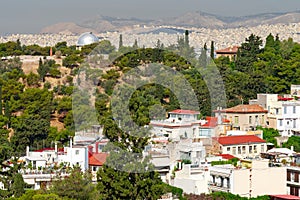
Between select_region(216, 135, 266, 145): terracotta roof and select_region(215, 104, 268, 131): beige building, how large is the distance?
2214mm

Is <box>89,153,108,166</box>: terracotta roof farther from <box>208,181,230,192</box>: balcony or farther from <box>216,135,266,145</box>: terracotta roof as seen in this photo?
<box>216,135,266,145</box>: terracotta roof

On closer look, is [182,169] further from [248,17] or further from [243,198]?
[248,17]

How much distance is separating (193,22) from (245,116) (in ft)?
117

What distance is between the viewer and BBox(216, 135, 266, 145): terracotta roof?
19.2m

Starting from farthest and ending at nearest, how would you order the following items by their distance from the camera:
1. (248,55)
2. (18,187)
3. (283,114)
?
(248,55) → (283,114) → (18,187)

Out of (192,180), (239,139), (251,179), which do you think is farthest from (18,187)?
(239,139)

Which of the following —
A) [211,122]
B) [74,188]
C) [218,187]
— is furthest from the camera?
[211,122]

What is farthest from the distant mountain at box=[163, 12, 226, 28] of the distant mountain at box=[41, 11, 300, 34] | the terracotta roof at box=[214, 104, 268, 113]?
the terracotta roof at box=[214, 104, 268, 113]

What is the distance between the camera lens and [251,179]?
15719 millimetres

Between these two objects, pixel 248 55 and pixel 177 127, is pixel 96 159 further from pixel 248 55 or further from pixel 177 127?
pixel 248 55

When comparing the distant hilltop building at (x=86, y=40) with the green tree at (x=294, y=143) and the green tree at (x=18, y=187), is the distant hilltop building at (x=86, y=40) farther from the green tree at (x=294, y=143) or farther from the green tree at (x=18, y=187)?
the green tree at (x=18, y=187)

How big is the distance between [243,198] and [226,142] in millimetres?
3842

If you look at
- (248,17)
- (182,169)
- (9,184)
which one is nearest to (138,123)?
(182,169)

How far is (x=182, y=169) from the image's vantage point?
16.3 m
